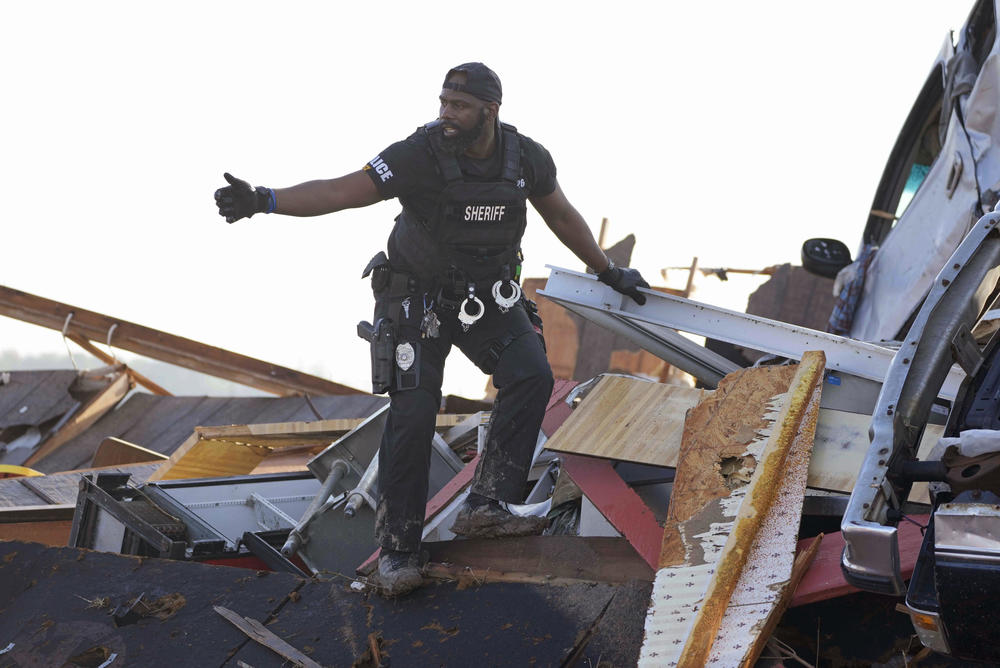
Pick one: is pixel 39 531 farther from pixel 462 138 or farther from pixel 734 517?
pixel 734 517

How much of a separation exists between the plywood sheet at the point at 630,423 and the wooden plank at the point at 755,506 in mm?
477

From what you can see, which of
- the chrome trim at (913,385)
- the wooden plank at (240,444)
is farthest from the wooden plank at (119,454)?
the chrome trim at (913,385)

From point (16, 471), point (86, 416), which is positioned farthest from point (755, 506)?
point (86, 416)

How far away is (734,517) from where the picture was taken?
3.45 m

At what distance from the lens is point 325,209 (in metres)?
3.96

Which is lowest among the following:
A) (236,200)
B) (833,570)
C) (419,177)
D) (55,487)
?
(55,487)

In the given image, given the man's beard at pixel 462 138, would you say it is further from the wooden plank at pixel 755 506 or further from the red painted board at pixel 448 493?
the wooden plank at pixel 755 506

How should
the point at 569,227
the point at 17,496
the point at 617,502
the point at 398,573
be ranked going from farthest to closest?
the point at 17,496 < the point at 569,227 < the point at 617,502 < the point at 398,573

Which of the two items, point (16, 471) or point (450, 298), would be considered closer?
point (450, 298)

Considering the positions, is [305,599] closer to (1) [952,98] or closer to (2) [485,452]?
(2) [485,452]

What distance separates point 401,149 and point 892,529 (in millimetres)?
2334

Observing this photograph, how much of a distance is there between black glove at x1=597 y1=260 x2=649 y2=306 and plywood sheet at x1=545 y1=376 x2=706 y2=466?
0.60 metres

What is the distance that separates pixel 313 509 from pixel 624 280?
1902 millimetres

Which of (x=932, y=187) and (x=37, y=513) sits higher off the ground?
(x=932, y=187)
